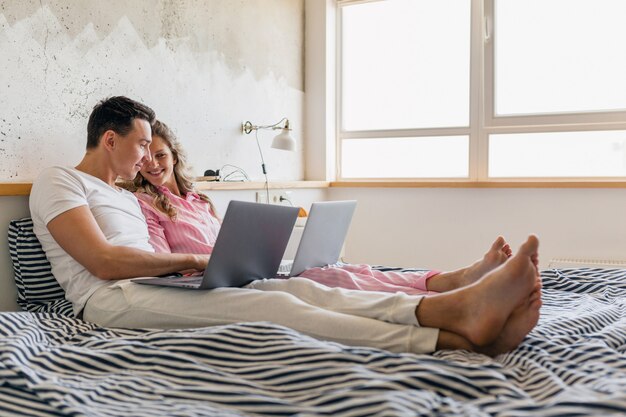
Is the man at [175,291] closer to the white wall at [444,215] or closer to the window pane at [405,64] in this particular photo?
the white wall at [444,215]

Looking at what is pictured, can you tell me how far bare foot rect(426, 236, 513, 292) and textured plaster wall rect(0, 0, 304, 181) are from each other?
4.29ft

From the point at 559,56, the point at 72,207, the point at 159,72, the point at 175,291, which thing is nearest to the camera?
the point at 175,291

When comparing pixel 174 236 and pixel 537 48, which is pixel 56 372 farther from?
pixel 537 48

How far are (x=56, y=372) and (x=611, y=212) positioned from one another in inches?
111

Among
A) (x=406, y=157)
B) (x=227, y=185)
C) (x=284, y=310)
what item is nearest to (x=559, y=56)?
(x=406, y=157)

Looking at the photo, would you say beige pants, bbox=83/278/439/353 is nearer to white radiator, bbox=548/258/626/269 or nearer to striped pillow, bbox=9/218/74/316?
striped pillow, bbox=9/218/74/316

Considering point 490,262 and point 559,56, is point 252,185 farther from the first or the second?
point 559,56

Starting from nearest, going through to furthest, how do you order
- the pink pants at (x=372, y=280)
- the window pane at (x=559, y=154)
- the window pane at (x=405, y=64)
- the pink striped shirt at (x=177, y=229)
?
Result: the pink pants at (x=372, y=280), the pink striped shirt at (x=177, y=229), the window pane at (x=559, y=154), the window pane at (x=405, y=64)

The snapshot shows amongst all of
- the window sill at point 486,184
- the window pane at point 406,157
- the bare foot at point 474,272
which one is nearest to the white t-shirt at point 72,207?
the bare foot at point 474,272

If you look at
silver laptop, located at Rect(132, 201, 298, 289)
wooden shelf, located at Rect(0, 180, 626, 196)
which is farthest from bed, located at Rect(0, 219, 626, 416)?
wooden shelf, located at Rect(0, 180, 626, 196)

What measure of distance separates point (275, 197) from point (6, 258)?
1599mm

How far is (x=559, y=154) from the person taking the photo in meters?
3.39

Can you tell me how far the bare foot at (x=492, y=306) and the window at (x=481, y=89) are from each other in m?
2.28

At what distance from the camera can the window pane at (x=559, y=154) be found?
10.8 ft
